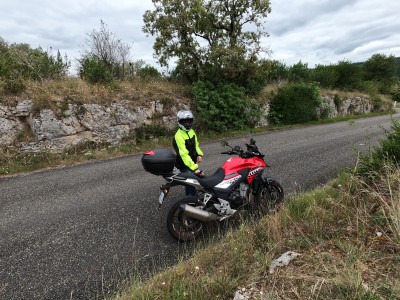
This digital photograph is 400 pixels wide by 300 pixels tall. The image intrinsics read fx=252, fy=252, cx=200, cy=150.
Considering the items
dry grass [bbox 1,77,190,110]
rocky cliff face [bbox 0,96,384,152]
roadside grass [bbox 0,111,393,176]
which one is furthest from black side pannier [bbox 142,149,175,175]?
dry grass [bbox 1,77,190,110]

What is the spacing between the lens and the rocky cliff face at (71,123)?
27.4 ft

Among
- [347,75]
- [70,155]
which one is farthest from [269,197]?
[347,75]

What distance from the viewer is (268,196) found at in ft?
13.9

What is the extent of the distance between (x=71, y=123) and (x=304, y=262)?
8977 millimetres

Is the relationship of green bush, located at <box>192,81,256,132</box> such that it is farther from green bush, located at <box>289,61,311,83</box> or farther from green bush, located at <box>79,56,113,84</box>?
green bush, located at <box>289,61,311,83</box>

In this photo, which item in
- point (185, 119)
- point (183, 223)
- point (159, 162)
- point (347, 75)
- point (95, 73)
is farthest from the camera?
point (347, 75)

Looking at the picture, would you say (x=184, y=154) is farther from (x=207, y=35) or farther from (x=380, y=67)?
(x=380, y=67)

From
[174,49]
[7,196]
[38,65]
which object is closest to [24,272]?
[7,196]

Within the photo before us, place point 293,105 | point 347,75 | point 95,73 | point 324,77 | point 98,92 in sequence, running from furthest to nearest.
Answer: point 347,75 → point 324,77 → point 293,105 → point 95,73 → point 98,92

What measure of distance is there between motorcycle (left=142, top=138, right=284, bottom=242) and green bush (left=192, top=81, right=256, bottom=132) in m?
7.72

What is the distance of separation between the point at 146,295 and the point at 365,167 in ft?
13.4

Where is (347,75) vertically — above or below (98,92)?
above

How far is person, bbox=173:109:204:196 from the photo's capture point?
399 centimetres

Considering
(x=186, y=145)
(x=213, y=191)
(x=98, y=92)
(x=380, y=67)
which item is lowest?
(x=213, y=191)
